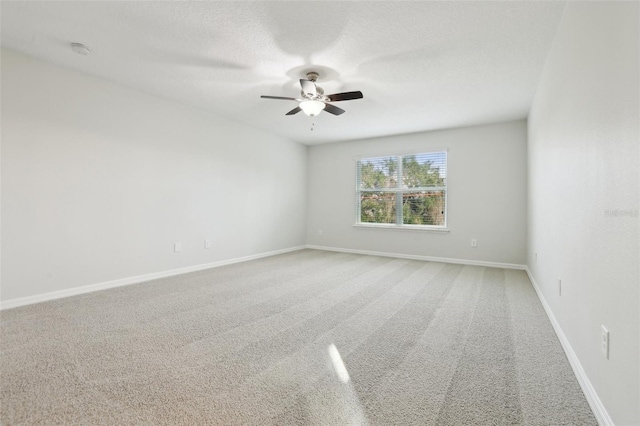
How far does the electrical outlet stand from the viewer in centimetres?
131

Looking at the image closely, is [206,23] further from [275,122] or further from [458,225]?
[458,225]

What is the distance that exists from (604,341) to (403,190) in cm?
451

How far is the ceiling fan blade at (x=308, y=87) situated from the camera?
2.88 metres

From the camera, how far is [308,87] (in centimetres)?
293

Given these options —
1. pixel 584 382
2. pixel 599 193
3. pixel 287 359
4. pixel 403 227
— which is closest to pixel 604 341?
pixel 584 382

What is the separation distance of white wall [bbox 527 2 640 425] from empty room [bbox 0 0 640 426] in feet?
0.06

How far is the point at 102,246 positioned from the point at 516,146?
19.8ft

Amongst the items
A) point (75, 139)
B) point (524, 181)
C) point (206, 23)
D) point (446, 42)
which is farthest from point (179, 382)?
point (524, 181)

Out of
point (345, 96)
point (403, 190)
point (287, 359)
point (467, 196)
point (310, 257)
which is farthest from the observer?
point (403, 190)

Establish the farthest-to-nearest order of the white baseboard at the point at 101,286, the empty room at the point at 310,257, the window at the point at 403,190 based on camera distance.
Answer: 1. the window at the point at 403,190
2. the white baseboard at the point at 101,286
3. the empty room at the point at 310,257

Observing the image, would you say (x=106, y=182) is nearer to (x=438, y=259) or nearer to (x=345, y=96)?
(x=345, y=96)

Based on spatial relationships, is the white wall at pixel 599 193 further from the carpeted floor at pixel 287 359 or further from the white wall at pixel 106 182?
the white wall at pixel 106 182

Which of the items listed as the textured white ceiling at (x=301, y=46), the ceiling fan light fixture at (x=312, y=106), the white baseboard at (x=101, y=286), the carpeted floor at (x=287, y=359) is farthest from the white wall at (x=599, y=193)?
the white baseboard at (x=101, y=286)

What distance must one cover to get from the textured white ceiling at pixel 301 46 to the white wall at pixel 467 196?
1.01m
